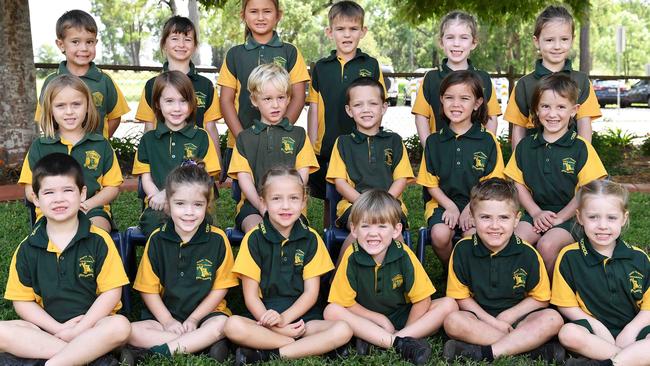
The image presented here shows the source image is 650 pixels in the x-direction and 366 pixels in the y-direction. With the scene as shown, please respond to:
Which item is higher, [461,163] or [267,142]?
[267,142]

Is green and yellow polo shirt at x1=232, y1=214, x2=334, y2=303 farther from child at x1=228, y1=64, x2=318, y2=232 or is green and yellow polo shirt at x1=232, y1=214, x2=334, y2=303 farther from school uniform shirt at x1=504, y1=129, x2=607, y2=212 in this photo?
school uniform shirt at x1=504, y1=129, x2=607, y2=212

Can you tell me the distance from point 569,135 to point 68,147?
9.67ft

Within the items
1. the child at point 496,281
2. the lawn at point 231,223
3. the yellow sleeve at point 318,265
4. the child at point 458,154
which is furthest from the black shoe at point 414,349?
the child at point 458,154

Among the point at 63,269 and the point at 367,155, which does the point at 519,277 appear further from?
the point at 63,269

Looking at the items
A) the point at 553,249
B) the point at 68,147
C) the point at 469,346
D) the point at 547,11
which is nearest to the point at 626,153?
the point at 547,11

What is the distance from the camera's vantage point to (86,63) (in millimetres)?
A: 4875

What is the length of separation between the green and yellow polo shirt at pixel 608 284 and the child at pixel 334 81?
6.26 feet

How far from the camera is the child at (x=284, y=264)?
373cm

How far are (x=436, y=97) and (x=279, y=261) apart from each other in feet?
5.83

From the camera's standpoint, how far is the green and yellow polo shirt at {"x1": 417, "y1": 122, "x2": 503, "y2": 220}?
4.46m

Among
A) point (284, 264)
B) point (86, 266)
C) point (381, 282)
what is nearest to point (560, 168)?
point (381, 282)

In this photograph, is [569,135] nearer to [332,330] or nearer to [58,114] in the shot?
[332,330]

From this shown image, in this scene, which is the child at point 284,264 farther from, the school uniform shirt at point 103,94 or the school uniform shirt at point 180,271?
the school uniform shirt at point 103,94

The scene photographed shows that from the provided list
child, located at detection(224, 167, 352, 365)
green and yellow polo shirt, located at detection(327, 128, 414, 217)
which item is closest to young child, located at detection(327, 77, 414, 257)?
green and yellow polo shirt, located at detection(327, 128, 414, 217)
